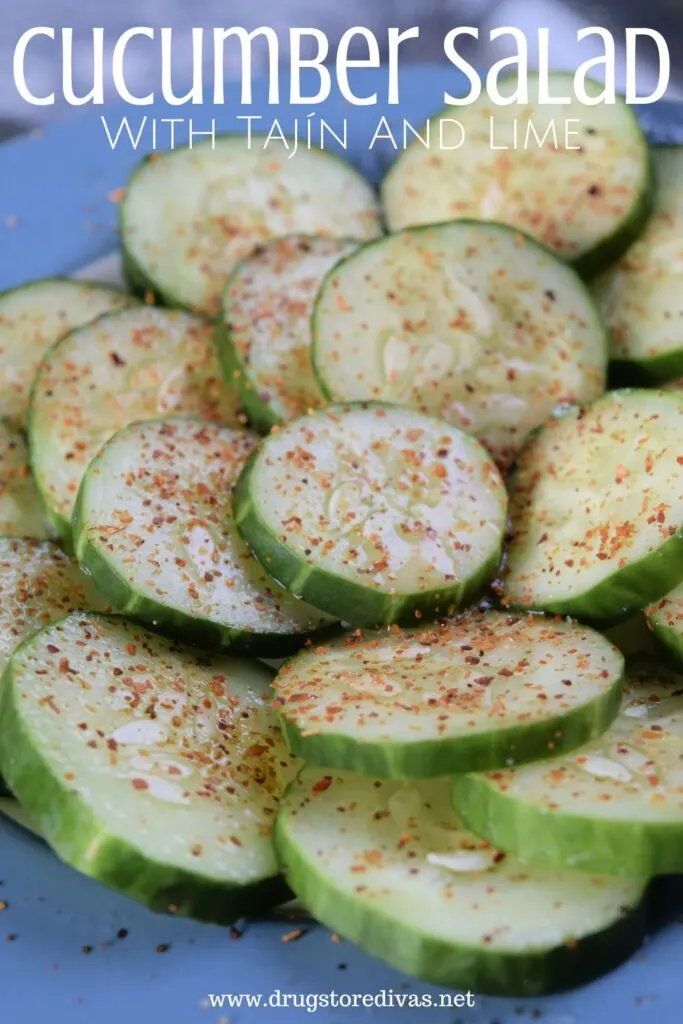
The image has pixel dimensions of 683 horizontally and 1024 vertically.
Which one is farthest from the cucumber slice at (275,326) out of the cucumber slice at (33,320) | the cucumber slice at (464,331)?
the cucumber slice at (33,320)

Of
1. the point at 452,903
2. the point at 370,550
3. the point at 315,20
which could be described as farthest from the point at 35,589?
the point at 315,20

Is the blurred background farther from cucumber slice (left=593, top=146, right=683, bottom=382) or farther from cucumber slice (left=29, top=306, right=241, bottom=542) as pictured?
cucumber slice (left=29, top=306, right=241, bottom=542)

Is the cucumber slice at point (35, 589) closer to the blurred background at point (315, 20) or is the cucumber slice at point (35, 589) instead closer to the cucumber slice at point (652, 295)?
the cucumber slice at point (652, 295)

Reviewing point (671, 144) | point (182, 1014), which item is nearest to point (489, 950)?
point (182, 1014)

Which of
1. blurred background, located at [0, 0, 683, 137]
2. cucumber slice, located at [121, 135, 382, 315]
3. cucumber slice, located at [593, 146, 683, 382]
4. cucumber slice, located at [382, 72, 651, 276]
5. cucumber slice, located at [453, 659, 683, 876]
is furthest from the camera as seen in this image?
blurred background, located at [0, 0, 683, 137]

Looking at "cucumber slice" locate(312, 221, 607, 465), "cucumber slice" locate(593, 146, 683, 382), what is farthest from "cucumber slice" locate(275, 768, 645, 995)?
"cucumber slice" locate(593, 146, 683, 382)

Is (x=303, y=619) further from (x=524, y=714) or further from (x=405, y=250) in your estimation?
(x=405, y=250)
